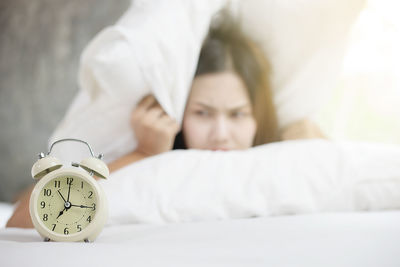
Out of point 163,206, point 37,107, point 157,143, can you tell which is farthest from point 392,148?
point 37,107

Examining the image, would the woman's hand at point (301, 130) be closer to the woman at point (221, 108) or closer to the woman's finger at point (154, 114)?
the woman at point (221, 108)

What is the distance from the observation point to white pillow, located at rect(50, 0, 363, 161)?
3.40 feet

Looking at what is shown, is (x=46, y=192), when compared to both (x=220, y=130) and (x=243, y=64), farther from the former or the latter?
(x=243, y=64)

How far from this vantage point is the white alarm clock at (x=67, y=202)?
1.78 ft

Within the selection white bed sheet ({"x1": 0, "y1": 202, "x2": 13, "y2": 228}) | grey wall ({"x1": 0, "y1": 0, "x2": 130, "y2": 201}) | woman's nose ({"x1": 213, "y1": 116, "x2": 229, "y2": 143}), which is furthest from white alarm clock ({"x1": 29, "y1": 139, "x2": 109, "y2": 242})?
grey wall ({"x1": 0, "y1": 0, "x2": 130, "y2": 201})

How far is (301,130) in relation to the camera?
A: 1293 millimetres

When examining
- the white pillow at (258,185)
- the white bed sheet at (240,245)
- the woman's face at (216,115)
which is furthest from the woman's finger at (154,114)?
the white bed sheet at (240,245)

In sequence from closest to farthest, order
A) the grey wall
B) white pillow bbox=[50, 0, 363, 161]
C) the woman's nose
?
white pillow bbox=[50, 0, 363, 161] → the woman's nose → the grey wall

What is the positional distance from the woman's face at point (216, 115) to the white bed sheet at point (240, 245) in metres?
0.57

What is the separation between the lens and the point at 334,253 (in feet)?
1.43

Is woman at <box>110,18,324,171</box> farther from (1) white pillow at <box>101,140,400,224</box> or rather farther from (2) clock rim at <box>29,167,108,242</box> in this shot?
(2) clock rim at <box>29,167,108,242</box>

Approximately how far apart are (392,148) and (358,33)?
61 centimetres

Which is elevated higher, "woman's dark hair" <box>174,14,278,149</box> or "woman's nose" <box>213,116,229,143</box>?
"woman's dark hair" <box>174,14,278,149</box>

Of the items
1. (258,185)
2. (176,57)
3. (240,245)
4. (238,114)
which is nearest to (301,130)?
(238,114)
